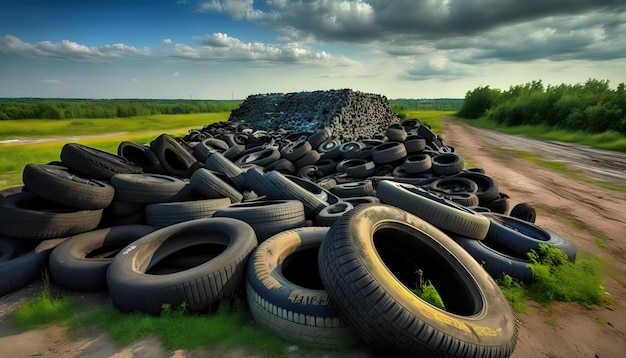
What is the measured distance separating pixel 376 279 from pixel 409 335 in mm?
514

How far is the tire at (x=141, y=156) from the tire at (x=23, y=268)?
397 cm

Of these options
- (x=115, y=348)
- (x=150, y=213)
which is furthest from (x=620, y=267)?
(x=150, y=213)

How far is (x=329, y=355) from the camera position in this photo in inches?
123

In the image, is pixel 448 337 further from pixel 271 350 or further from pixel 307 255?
pixel 307 255

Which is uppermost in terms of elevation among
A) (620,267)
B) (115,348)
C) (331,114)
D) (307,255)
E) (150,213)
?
(331,114)

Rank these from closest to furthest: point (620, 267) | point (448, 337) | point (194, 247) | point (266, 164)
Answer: point (448, 337) → point (194, 247) → point (620, 267) → point (266, 164)

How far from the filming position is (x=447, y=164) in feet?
32.1

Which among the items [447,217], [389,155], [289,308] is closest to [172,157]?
[389,155]

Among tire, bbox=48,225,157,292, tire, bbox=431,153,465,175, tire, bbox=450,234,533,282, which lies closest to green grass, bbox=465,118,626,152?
tire, bbox=431,153,465,175

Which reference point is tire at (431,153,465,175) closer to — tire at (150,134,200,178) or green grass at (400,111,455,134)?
tire at (150,134,200,178)

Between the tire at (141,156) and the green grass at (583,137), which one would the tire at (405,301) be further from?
the green grass at (583,137)

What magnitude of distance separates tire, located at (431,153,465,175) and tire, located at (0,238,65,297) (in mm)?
9654

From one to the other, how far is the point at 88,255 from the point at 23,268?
0.87m

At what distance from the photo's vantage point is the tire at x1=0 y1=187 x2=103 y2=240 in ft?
15.6
